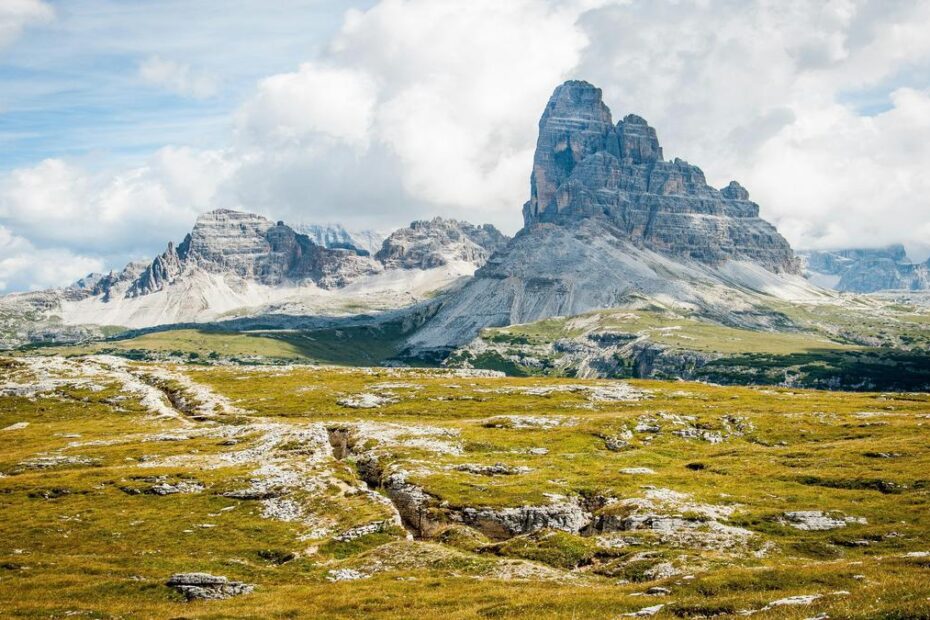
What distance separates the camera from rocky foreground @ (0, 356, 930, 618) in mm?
49406

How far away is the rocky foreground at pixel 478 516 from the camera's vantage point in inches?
1945

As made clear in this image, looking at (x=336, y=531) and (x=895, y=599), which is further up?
(x=895, y=599)

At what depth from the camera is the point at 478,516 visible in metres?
79.1

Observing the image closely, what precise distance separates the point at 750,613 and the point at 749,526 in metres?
33.9

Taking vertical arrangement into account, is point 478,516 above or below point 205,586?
above

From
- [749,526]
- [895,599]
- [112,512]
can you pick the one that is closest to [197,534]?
[112,512]

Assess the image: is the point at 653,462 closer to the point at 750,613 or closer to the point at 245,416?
the point at 750,613

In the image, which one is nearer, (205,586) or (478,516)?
(205,586)

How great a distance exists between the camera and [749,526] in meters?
70.1

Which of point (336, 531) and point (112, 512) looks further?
point (112, 512)

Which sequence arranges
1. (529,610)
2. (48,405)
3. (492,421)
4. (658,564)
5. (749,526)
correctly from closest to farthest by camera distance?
(529,610) → (658,564) → (749,526) → (492,421) → (48,405)

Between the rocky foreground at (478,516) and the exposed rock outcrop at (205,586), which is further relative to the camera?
the exposed rock outcrop at (205,586)

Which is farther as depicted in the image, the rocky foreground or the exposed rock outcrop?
the exposed rock outcrop

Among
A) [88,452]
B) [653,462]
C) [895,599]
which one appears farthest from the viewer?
[88,452]
